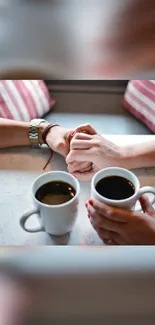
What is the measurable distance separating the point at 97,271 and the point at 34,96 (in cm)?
112

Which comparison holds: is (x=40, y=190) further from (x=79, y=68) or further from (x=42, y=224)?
(x=79, y=68)

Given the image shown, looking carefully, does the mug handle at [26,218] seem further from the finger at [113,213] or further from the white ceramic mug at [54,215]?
the finger at [113,213]

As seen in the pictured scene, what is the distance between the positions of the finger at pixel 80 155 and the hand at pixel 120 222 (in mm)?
204

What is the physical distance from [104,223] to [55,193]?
12cm

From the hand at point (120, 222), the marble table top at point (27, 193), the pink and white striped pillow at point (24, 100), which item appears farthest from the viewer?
the pink and white striped pillow at point (24, 100)

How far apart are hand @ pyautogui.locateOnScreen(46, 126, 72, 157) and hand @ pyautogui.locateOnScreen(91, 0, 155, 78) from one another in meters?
0.70

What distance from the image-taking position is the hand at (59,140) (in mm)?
913

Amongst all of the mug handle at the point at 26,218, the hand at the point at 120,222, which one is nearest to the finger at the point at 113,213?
the hand at the point at 120,222

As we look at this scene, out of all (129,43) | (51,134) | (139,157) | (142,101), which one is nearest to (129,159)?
(139,157)

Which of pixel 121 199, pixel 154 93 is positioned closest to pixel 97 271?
pixel 121 199

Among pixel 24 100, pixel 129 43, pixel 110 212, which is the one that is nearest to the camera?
pixel 129 43

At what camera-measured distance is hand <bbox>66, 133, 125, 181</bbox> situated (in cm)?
86

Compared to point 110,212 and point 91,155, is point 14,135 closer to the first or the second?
point 91,155

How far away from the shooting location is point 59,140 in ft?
3.04
